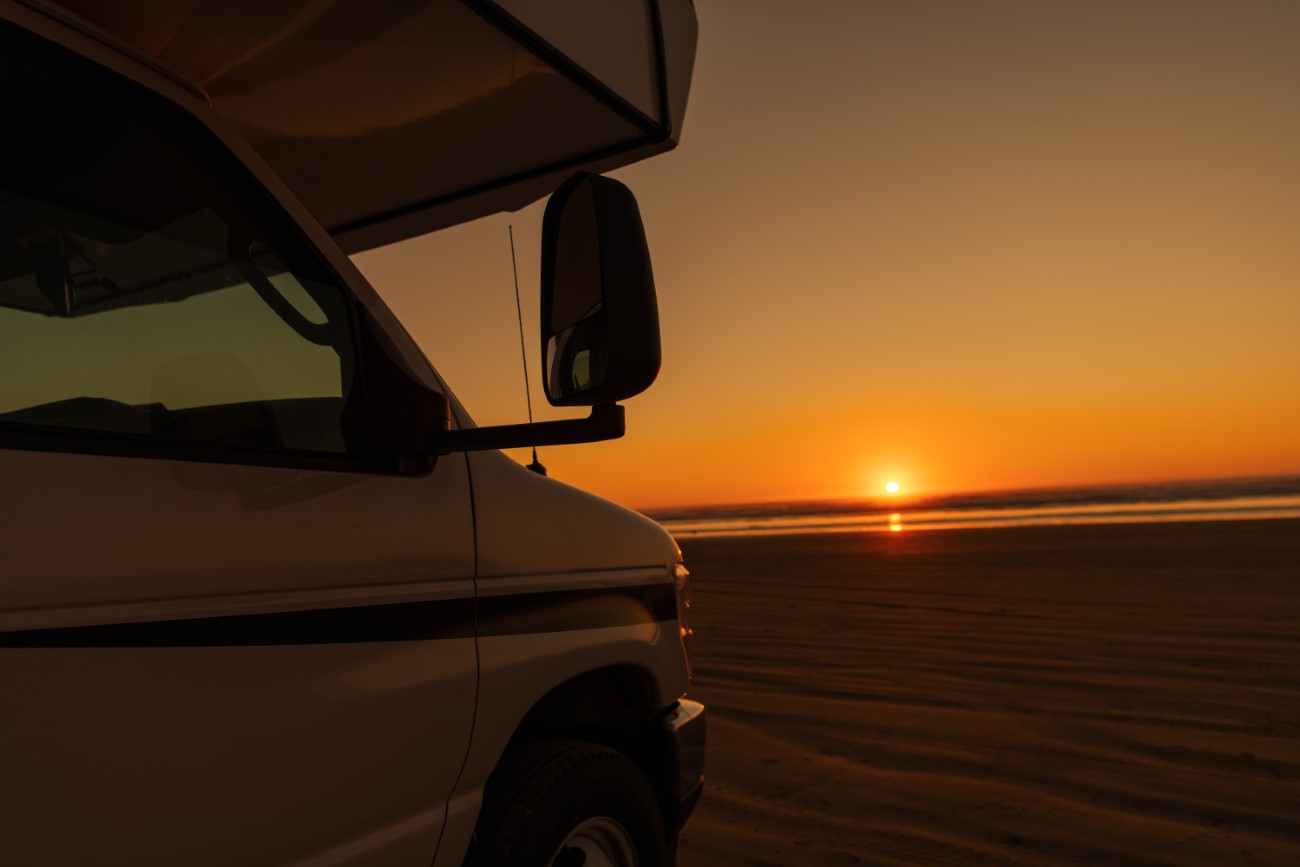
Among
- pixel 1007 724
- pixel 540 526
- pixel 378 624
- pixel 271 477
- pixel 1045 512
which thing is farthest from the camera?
pixel 1045 512

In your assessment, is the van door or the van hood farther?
the van hood

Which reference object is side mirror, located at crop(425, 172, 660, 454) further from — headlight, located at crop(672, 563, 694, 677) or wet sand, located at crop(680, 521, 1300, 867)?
wet sand, located at crop(680, 521, 1300, 867)

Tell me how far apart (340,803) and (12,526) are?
2.15 feet

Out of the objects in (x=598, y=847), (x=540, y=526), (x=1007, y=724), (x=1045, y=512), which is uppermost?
(x=540, y=526)

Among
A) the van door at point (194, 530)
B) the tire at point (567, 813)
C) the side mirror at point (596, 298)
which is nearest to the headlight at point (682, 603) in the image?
the tire at point (567, 813)

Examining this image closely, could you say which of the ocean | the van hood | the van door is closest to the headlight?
the van hood

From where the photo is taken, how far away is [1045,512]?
28.7 m

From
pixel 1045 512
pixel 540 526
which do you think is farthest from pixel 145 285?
pixel 1045 512

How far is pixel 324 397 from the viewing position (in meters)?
1.40

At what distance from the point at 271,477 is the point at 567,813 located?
40.3 inches

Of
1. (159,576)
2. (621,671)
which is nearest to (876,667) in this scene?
(621,671)

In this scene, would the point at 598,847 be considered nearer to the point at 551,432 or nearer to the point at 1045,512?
the point at 551,432

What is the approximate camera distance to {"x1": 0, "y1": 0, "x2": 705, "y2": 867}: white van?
41.2 inches

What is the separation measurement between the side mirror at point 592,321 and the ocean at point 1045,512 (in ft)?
72.6
